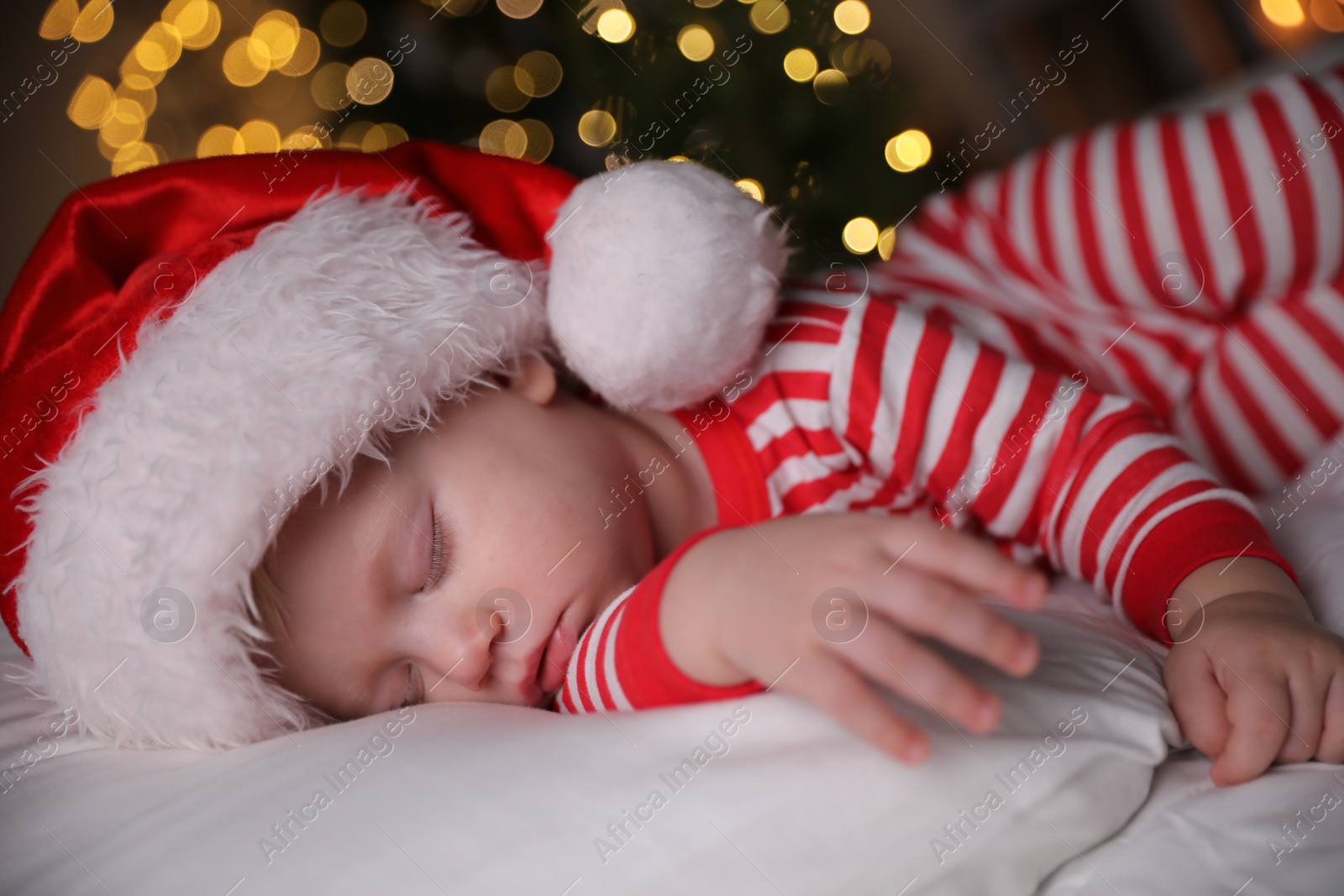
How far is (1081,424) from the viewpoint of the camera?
88 cm

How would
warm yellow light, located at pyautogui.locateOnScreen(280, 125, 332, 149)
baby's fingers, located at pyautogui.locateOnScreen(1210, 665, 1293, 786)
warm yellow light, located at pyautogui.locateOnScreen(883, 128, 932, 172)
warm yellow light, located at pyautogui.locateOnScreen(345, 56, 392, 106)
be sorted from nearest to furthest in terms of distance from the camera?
baby's fingers, located at pyautogui.locateOnScreen(1210, 665, 1293, 786)
warm yellow light, located at pyautogui.locateOnScreen(883, 128, 932, 172)
warm yellow light, located at pyautogui.locateOnScreen(345, 56, 392, 106)
warm yellow light, located at pyautogui.locateOnScreen(280, 125, 332, 149)

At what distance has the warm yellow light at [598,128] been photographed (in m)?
1.53

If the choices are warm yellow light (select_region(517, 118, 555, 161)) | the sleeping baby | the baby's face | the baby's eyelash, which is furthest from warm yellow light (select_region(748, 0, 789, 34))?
the baby's eyelash

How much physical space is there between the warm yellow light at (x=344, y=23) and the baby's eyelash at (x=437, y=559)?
157 cm

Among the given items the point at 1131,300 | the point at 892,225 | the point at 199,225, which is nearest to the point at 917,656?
the point at 199,225

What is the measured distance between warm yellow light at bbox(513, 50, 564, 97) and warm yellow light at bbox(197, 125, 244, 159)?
2.22 ft

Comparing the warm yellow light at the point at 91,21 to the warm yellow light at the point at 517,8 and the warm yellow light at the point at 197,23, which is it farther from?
the warm yellow light at the point at 517,8

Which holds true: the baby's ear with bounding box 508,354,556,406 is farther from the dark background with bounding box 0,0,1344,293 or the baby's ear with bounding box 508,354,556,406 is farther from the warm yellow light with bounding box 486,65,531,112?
the warm yellow light with bounding box 486,65,531,112

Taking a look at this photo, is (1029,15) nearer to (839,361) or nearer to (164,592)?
(839,361)

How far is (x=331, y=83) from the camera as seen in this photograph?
1.98m

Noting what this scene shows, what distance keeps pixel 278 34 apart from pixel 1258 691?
2.16 m

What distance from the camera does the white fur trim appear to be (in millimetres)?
655

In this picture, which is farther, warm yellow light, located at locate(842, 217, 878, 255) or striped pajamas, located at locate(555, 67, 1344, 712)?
warm yellow light, located at locate(842, 217, 878, 255)

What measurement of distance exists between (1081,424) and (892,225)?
93 cm
